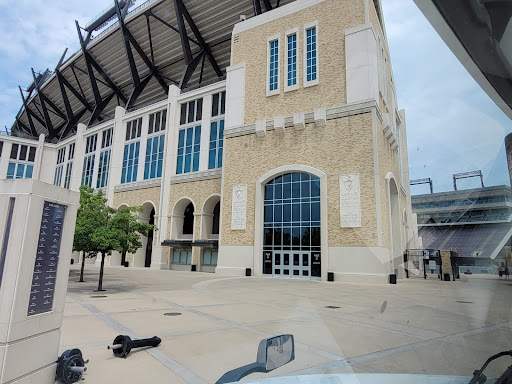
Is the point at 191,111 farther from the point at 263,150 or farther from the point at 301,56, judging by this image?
the point at 301,56

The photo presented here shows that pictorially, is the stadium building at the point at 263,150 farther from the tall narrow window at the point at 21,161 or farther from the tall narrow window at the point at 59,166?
the tall narrow window at the point at 21,161

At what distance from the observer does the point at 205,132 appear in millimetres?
30109

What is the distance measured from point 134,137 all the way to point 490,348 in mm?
37945

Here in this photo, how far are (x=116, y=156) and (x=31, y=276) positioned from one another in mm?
35603

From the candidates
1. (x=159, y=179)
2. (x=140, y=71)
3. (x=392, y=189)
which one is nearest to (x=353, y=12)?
(x=392, y=189)

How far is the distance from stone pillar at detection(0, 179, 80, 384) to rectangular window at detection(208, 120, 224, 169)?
25.1m

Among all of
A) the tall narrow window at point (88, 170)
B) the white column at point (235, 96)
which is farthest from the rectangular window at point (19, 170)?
the white column at point (235, 96)

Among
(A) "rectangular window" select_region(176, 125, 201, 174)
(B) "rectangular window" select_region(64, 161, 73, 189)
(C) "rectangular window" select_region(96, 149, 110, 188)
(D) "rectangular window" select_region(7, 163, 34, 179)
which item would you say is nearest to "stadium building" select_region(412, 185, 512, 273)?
(A) "rectangular window" select_region(176, 125, 201, 174)

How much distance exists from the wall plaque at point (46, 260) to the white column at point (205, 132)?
84.8ft

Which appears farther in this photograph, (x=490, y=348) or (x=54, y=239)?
(x=54, y=239)

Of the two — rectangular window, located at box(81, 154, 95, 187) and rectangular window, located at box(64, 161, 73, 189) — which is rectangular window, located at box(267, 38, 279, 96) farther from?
rectangular window, located at box(64, 161, 73, 189)

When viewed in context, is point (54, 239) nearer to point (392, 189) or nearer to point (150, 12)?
point (392, 189)

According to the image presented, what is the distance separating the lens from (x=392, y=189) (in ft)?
79.5

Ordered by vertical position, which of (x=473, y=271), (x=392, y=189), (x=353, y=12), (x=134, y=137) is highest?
(x=353, y=12)
